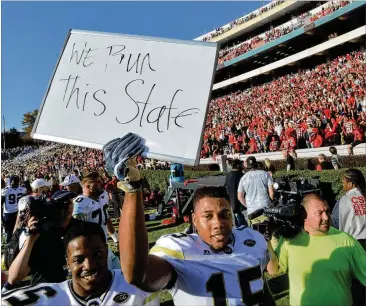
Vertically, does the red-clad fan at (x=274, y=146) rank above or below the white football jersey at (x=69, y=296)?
above

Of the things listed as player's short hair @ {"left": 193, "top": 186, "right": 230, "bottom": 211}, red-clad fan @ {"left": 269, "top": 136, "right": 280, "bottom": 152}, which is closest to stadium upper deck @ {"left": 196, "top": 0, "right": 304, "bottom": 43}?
red-clad fan @ {"left": 269, "top": 136, "right": 280, "bottom": 152}

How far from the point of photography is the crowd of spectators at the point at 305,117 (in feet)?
42.1

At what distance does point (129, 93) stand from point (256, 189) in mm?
4033

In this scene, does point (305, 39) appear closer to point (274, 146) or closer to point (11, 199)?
point (274, 146)

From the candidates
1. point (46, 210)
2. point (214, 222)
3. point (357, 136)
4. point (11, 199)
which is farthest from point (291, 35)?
point (214, 222)

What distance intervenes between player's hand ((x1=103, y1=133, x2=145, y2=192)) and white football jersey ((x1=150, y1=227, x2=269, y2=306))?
541 millimetres

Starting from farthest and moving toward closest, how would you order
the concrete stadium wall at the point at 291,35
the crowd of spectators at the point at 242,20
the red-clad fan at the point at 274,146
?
the crowd of spectators at the point at 242,20
the concrete stadium wall at the point at 291,35
the red-clad fan at the point at 274,146

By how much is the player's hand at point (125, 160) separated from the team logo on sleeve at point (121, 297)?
0.66m

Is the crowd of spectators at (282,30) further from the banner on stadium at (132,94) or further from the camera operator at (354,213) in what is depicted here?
the banner on stadium at (132,94)

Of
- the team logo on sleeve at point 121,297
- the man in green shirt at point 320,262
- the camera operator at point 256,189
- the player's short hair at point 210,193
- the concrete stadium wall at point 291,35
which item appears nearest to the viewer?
the team logo on sleeve at point 121,297

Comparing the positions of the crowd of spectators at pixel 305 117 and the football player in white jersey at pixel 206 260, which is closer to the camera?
the football player in white jersey at pixel 206 260

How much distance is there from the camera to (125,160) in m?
1.72

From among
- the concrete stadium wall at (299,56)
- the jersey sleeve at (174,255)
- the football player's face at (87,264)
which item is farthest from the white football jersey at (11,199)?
the concrete stadium wall at (299,56)

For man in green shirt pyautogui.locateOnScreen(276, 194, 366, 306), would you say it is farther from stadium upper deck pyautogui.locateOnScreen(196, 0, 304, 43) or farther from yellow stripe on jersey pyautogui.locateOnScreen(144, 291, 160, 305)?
stadium upper deck pyautogui.locateOnScreen(196, 0, 304, 43)
